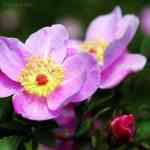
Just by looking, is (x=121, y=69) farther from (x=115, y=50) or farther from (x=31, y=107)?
(x=31, y=107)

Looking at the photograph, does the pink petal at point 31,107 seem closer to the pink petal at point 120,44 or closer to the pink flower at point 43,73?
the pink flower at point 43,73

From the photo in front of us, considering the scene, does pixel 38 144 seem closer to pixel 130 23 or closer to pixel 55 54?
pixel 55 54

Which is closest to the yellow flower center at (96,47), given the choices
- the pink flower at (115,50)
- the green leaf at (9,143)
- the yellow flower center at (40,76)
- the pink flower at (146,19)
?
the pink flower at (115,50)

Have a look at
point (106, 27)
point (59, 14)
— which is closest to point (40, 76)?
point (106, 27)

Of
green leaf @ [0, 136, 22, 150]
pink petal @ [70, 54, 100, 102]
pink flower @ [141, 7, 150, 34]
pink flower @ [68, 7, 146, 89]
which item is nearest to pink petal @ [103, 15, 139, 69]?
pink flower @ [68, 7, 146, 89]

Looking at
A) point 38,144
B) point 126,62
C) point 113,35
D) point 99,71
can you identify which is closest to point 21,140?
point 38,144

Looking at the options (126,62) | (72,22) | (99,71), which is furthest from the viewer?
(72,22)

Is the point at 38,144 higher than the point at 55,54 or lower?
lower
